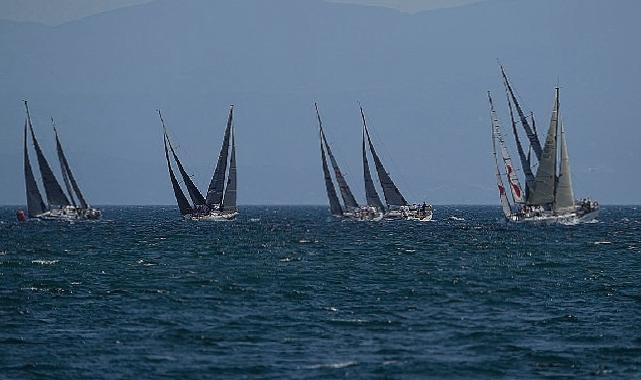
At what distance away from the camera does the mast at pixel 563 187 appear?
400ft

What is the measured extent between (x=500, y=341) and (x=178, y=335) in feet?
35.3

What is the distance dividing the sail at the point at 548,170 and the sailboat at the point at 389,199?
70.2 feet

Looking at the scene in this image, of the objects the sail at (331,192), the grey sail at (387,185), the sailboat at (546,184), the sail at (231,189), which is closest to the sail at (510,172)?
the sailboat at (546,184)

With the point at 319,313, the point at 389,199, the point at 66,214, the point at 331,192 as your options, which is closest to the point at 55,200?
the point at 66,214

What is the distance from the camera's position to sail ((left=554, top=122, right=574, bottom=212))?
4796 inches

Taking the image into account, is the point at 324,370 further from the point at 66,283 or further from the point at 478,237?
the point at 478,237

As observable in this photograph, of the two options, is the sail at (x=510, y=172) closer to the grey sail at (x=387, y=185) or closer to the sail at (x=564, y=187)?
the sail at (x=564, y=187)

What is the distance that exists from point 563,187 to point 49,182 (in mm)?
57357

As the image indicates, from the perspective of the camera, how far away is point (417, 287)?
58688 mm

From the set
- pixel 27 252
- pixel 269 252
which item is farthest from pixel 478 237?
pixel 27 252

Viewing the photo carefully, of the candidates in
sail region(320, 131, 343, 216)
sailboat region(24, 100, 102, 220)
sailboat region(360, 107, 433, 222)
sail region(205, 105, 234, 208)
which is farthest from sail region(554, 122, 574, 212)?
sailboat region(24, 100, 102, 220)

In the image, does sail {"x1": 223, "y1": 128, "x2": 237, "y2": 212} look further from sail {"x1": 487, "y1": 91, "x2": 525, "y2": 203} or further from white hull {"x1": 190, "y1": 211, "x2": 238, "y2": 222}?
sail {"x1": 487, "y1": 91, "x2": 525, "y2": 203}

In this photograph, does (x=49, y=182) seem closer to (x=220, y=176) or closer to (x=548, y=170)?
(x=220, y=176)

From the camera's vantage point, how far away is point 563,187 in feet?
413
